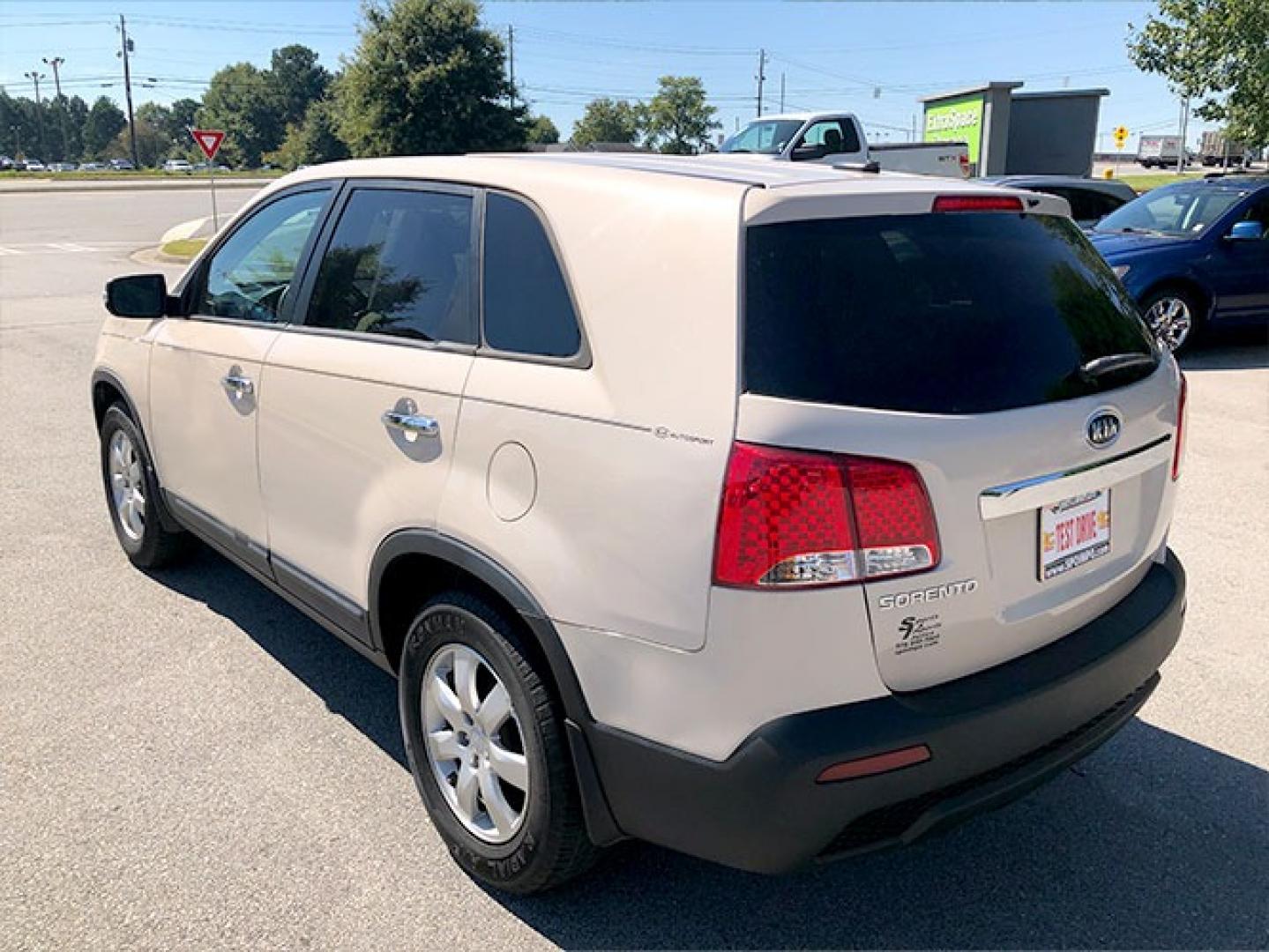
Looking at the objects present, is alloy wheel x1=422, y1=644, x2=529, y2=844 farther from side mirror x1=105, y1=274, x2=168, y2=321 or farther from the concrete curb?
the concrete curb

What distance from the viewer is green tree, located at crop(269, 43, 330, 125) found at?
127812 millimetres

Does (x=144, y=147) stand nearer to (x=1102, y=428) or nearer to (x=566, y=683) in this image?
(x=566, y=683)

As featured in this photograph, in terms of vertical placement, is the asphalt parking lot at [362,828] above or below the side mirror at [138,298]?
below


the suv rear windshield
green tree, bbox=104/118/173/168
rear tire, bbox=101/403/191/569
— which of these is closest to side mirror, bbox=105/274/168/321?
rear tire, bbox=101/403/191/569

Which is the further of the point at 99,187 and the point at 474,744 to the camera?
the point at 99,187

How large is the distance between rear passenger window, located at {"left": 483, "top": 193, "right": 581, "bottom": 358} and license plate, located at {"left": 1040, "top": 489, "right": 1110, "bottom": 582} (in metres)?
1.13

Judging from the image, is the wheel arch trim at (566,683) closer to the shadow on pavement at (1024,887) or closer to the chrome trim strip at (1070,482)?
the shadow on pavement at (1024,887)

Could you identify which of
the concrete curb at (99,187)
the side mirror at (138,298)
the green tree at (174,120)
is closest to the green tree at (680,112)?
the concrete curb at (99,187)

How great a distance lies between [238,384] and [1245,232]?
9565 mm

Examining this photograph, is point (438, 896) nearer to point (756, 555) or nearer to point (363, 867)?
point (363, 867)

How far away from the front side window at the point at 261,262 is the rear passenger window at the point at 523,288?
1.04 meters

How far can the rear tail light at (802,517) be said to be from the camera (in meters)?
1.97

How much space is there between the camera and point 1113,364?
2543 mm

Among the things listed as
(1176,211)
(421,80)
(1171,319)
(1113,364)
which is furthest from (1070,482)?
(421,80)
